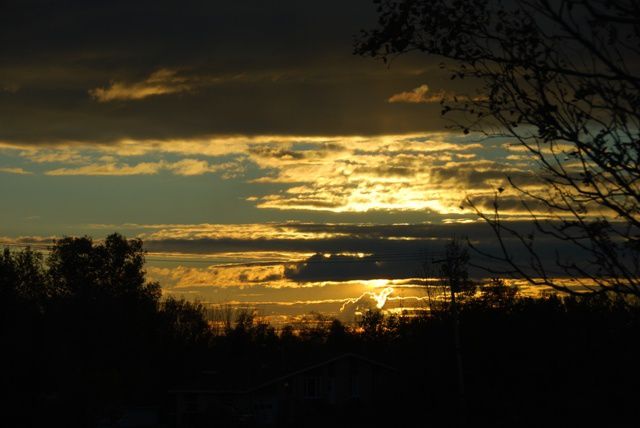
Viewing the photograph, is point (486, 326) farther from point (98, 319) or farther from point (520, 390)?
point (98, 319)

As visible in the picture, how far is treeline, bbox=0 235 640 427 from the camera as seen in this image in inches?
1494

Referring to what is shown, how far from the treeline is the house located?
1.29 metres

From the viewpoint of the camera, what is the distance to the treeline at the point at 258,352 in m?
38.0

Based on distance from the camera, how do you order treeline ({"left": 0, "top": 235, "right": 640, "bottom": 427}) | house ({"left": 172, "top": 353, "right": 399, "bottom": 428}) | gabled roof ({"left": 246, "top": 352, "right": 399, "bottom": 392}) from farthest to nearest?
1. gabled roof ({"left": 246, "top": 352, "right": 399, "bottom": 392})
2. house ({"left": 172, "top": 353, "right": 399, "bottom": 428})
3. treeline ({"left": 0, "top": 235, "right": 640, "bottom": 427})

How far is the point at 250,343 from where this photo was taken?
102 metres

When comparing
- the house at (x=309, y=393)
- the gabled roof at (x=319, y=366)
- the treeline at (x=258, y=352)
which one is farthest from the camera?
the gabled roof at (x=319, y=366)

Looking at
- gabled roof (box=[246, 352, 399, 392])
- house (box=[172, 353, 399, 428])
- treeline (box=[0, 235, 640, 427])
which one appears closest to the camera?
treeline (box=[0, 235, 640, 427])

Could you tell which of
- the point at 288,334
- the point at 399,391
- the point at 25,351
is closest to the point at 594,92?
the point at 25,351

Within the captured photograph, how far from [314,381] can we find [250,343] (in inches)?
1576

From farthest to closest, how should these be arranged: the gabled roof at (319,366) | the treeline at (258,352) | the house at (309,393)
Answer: the gabled roof at (319,366) → the house at (309,393) → the treeline at (258,352)

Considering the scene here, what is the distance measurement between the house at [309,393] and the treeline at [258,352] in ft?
4.25

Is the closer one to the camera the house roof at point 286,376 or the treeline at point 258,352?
the treeline at point 258,352

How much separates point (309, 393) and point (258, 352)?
32.9m

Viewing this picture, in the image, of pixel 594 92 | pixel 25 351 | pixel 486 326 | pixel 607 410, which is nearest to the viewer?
pixel 594 92
